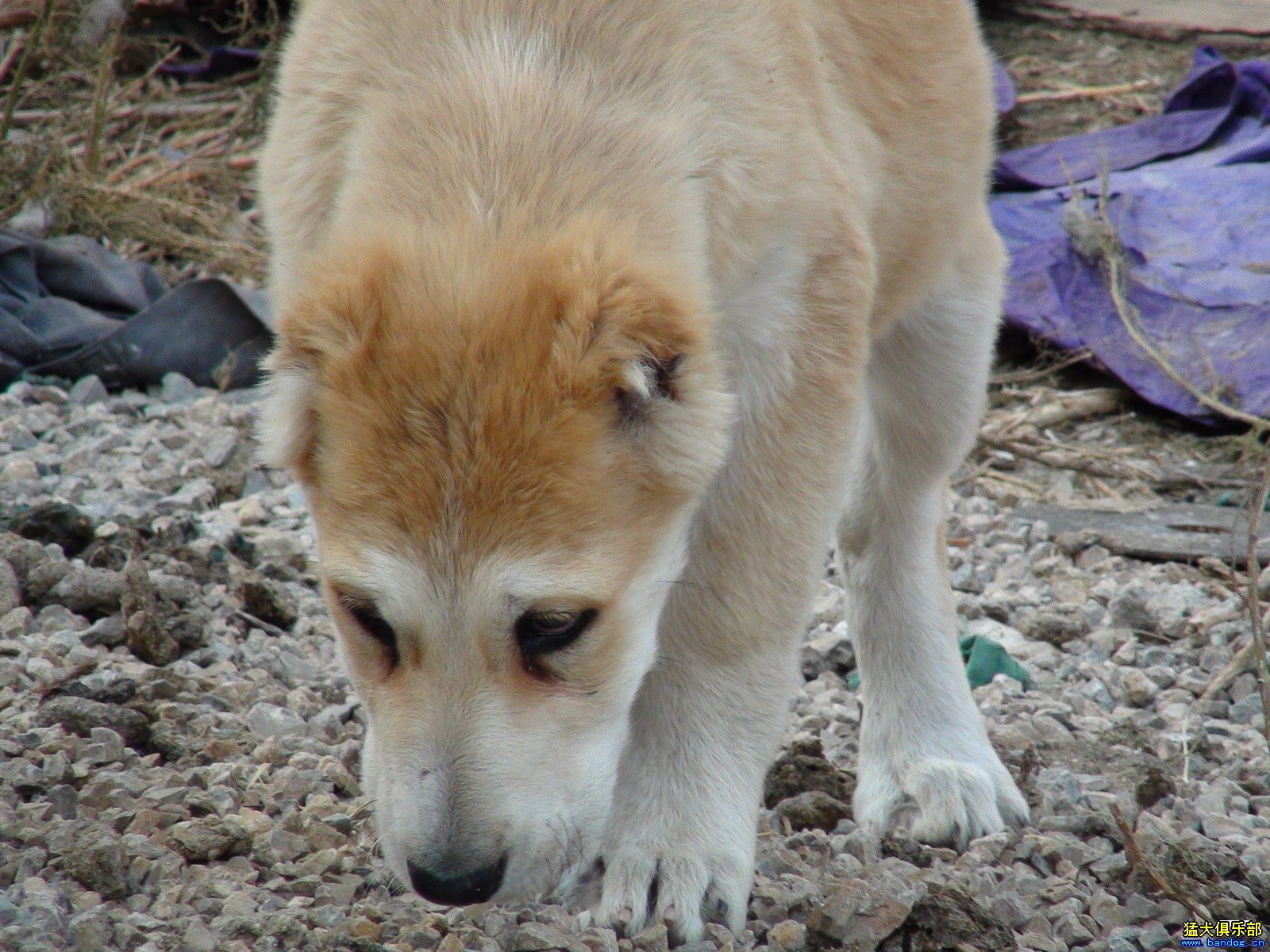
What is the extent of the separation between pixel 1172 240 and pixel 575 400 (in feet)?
19.3

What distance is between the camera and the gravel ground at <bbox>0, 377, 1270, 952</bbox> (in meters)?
2.87

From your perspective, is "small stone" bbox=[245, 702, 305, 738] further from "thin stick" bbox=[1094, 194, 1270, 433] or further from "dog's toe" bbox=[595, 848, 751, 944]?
"thin stick" bbox=[1094, 194, 1270, 433]

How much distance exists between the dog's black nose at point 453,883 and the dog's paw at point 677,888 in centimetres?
47

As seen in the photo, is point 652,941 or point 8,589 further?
point 8,589

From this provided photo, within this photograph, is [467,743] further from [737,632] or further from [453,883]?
[737,632]

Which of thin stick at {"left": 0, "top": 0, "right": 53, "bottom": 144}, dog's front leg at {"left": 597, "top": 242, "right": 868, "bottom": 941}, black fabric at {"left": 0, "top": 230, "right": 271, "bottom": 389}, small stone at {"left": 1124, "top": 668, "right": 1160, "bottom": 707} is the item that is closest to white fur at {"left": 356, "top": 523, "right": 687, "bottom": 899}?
dog's front leg at {"left": 597, "top": 242, "right": 868, "bottom": 941}

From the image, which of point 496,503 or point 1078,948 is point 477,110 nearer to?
point 496,503

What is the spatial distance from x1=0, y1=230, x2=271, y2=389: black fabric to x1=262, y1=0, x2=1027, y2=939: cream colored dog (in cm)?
324

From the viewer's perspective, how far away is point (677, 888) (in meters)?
3.08

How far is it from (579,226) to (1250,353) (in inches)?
201

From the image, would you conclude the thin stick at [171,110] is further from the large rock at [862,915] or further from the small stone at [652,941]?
the large rock at [862,915]

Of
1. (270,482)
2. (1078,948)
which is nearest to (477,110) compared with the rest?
(1078,948)

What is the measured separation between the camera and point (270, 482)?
227 inches

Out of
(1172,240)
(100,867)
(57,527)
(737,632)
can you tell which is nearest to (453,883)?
(100,867)
